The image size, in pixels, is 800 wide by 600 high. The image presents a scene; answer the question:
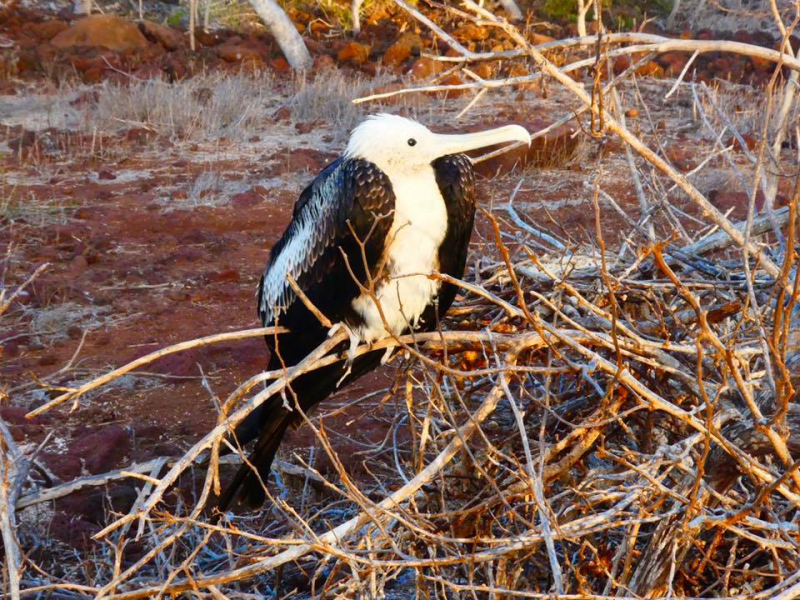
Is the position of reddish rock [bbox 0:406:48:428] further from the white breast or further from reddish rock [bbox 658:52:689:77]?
reddish rock [bbox 658:52:689:77]

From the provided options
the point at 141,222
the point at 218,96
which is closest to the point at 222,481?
the point at 141,222

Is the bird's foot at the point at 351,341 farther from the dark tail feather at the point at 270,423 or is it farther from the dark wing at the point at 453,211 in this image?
the dark wing at the point at 453,211

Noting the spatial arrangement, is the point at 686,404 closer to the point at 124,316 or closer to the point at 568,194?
the point at 124,316

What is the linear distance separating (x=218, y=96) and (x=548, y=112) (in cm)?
240

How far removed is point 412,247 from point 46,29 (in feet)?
28.3

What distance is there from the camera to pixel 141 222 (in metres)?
5.96

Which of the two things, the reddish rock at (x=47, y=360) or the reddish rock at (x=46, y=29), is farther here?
the reddish rock at (x=46, y=29)

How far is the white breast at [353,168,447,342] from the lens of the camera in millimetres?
2555

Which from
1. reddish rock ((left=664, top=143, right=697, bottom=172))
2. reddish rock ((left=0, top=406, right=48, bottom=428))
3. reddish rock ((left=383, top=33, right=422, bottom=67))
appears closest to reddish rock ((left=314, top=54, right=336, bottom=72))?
reddish rock ((left=383, top=33, right=422, bottom=67))

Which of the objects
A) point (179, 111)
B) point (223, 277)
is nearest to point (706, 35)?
point (179, 111)

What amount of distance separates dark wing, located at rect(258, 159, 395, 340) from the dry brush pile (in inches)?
10.4

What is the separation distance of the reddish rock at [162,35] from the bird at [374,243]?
7.67 meters

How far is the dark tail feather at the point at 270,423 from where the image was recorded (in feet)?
8.57

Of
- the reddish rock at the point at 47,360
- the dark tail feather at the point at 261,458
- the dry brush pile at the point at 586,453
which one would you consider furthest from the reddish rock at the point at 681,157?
the dark tail feather at the point at 261,458
